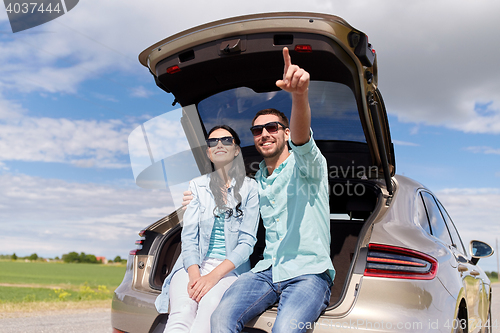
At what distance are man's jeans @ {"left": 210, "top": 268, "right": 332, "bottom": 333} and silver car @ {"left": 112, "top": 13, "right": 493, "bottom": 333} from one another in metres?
0.05

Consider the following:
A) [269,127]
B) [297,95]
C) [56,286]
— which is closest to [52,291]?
[56,286]

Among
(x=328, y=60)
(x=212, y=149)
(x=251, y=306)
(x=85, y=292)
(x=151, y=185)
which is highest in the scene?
(x=328, y=60)

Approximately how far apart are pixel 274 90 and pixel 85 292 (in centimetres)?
1458

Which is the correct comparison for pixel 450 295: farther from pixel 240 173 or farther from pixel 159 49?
pixel 159 49

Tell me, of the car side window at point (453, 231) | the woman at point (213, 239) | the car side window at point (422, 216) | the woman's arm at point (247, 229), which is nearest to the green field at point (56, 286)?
the woman at point (213, 239)

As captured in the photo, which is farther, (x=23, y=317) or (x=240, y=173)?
(x=23, y=317)

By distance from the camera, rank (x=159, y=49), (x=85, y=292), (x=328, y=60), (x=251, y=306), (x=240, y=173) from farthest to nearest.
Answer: (x=85, y=292) < (x=240, y=173) < (x=159, y=49) < (x=328, y=60) < (x=251, y=306)

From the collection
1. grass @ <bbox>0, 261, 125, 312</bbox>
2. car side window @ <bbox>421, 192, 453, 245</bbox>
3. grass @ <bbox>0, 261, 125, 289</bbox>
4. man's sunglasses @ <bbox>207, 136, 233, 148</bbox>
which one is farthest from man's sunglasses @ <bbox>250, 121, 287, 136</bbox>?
grass @ <bbox>0, 261, 125, 289</bbox>

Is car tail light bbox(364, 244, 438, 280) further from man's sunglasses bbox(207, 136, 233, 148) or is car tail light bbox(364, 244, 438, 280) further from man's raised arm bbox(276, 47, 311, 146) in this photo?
man's sunglasses bbox(207, 136, 233, 148)

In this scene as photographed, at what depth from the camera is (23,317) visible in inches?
255

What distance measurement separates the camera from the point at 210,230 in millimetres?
2531

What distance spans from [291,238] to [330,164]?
4.15ft

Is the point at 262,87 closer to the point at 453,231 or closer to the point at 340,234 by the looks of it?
the point at 340,234

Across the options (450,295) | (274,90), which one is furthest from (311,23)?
(450,295)
